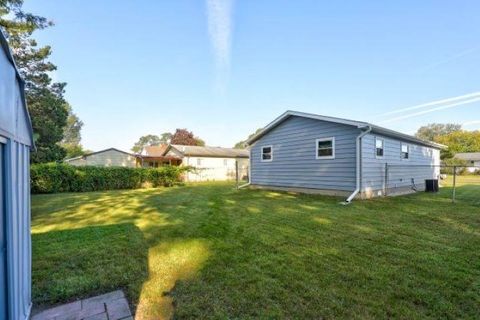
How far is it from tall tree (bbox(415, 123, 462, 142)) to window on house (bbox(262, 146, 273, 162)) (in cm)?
7431

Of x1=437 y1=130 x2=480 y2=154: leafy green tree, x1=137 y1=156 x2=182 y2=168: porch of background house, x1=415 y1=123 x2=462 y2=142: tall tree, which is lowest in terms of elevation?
x1=137 y1=156 x2=182 y2=168: porch of background house

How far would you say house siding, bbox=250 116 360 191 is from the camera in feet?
32.0

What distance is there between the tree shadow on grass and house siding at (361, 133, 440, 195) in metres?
8.58

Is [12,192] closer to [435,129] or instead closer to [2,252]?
[2,252]

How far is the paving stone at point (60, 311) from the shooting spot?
7.85 feet

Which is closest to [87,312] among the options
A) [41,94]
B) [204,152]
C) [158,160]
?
[41,94]

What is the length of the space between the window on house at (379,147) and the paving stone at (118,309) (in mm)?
10607

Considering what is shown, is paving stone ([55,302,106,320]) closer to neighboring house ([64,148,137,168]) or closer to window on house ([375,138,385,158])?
window on house ([375,138,385,158])

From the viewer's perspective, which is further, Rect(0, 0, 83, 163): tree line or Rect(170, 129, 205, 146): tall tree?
Rect(170, 129, 205, 146): tall tree

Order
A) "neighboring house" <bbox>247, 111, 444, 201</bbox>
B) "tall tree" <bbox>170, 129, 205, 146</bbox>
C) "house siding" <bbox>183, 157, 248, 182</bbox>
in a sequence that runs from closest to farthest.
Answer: "neighboring house" <bbox>247, 111, 444, 201</bbox>, "house siding" <bbox>183, 157, 248, 182</bbox>, "tall tree" <bbox>170, 129, 205, 146</bbox>

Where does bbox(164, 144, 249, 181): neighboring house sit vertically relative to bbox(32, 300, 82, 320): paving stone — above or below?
above

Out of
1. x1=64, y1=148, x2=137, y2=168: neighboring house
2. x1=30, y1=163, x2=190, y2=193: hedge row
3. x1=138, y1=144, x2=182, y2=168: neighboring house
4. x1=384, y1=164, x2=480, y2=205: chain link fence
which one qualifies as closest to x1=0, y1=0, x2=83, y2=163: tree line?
x1=30, y1=163, x2=190, y2=193: hedge row

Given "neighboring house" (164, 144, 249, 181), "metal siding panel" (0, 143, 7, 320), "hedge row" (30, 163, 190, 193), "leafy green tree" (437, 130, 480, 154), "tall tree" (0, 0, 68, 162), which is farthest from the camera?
"leafy green tree" (437, 130, 480, 154)

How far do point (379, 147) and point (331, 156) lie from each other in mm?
2243
